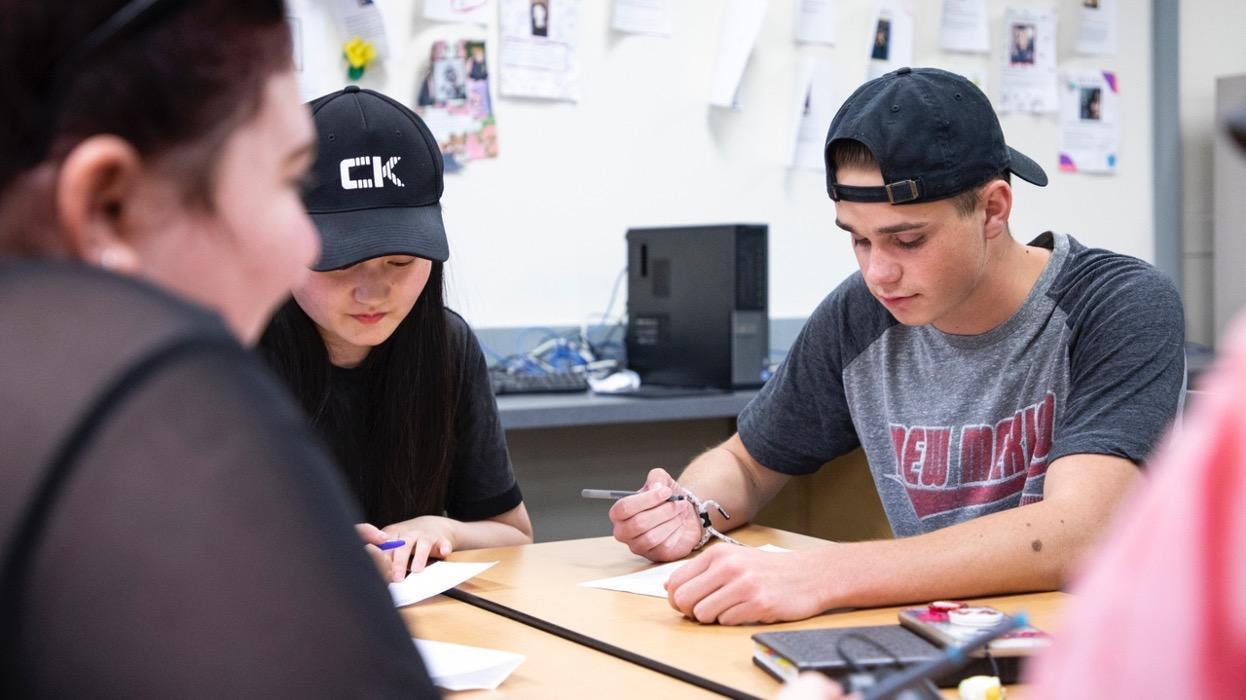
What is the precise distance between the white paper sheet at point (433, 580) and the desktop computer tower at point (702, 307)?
1.38 metres

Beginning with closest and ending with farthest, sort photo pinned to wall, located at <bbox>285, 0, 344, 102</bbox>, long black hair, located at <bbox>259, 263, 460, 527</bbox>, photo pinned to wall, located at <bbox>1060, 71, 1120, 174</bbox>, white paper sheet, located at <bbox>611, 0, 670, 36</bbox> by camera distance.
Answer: long black hair, located at <bbox>259, 263, 460, 527</bbox> < photo pinned to wall, located at <bbox>285, 0, 344, 102</bbox> < white paper sheet, located at <bbox>611, 0, 670, 36</bbox> < photo pinned to wall, located at <bbox>1060, 71, 1120, 174</bbox>

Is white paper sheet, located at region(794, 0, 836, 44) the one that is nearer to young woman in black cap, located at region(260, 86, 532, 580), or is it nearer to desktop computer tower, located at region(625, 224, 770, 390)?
desktop computer tower, located at region(625, 224, 770, 390)

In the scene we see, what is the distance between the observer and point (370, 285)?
165 cm

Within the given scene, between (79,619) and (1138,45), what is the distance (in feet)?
13.4

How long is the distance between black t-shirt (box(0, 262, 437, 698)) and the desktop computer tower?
2385 millimetres

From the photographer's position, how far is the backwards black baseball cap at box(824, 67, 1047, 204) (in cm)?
160

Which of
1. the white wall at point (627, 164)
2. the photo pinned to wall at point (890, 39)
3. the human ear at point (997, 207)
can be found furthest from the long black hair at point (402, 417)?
the photo pinned to wall at point (890, 39)

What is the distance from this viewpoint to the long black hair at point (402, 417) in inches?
70.1

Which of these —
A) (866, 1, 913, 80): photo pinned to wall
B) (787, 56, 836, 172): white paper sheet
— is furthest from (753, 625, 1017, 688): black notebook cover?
(866, 1, 913, 80): photo pinned to wall

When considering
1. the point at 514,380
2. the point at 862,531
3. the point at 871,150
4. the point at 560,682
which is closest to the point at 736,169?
the point at 514,380

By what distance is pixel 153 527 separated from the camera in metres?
0.47

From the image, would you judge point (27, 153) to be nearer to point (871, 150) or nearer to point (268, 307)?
point (268, 307)

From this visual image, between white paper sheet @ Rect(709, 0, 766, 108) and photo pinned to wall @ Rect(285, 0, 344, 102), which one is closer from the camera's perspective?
photo pinned to wall @ Rect(285, 0, 344, 102)

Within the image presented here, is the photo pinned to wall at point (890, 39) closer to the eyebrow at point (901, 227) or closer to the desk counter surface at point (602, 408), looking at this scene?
the desk counter surface at point (602, 408)
